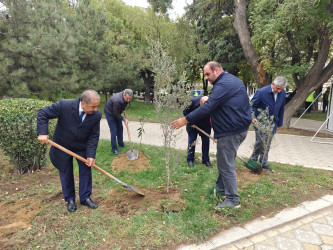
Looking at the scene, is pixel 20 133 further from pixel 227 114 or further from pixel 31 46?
pixel 31 46

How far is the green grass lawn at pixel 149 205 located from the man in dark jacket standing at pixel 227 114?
0.47 m

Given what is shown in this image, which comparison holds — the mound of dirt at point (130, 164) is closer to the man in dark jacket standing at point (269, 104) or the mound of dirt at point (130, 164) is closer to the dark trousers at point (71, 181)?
the dark trousers at point (71, 181)

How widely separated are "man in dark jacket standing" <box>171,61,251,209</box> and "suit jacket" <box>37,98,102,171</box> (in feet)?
3.70

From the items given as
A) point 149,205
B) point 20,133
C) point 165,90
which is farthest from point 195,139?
point 20,133

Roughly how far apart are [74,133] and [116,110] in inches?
92.5

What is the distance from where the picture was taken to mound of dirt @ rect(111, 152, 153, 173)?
4.61 meters

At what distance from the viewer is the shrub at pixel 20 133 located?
3846mm

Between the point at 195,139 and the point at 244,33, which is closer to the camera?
the point at 195,139

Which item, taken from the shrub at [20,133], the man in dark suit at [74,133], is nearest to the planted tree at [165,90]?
the man in dark suit at [74,133]

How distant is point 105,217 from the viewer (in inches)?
115

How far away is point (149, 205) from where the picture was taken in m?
3.20

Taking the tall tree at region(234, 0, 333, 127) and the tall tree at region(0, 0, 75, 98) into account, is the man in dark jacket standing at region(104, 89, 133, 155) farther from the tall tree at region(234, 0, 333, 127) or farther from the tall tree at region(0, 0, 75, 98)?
the tall tree at region(234, 0, 333, 127)

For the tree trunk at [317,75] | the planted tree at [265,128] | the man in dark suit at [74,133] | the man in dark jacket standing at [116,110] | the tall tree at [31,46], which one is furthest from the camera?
the tree trunk at [317,75]

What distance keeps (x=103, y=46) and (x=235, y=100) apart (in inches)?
445
